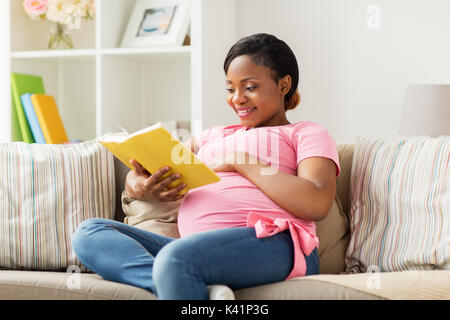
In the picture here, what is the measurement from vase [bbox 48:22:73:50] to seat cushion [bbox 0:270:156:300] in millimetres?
1681

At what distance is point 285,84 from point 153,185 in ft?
1.59

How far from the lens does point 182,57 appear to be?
276 centimetres

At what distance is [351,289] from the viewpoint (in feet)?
4.36

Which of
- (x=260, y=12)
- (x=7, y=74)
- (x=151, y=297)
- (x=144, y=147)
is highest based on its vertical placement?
(x=260, y=12)

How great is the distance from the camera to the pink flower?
2.78 meters

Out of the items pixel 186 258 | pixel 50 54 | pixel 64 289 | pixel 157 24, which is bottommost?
pixel 64 289

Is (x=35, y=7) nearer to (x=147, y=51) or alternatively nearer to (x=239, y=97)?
(x=147, y=51)

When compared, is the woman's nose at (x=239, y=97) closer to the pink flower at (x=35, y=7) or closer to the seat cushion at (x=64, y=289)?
the seat cushion at (x=64, y=289)

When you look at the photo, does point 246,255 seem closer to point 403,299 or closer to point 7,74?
point 403,299

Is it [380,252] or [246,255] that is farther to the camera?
[380,252]

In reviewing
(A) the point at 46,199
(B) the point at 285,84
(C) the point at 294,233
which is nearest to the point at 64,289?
(A) the point at 46,199

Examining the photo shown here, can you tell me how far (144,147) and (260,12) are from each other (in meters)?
1.49

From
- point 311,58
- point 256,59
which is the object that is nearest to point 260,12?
point 311,58

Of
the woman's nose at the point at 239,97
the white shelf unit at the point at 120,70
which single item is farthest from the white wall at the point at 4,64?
the woman's nose at the point at 239,97
